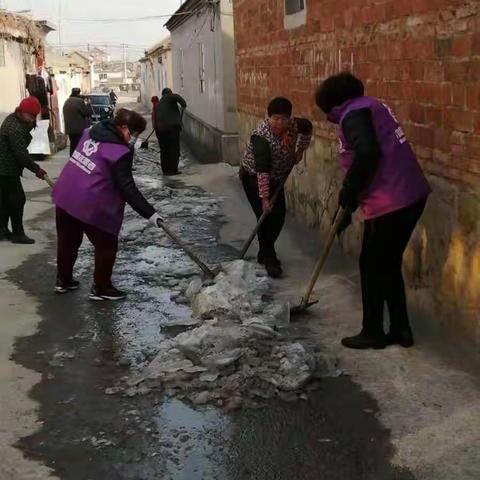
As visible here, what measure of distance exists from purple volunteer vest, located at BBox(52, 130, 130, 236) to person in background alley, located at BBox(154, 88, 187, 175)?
8204 millimetres

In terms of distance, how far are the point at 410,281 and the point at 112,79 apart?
11237 centimetres

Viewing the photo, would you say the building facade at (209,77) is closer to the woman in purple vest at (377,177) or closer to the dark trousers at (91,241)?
the dark trousers at (91,241)

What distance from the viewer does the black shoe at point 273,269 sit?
6172mm

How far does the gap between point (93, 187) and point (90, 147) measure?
296 millimetres

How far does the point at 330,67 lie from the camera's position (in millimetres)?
6641

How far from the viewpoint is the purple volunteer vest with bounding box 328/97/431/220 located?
13.1ft

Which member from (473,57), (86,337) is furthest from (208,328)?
(473,57)

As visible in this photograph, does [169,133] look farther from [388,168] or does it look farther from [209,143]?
[388,168]

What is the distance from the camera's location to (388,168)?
402cm

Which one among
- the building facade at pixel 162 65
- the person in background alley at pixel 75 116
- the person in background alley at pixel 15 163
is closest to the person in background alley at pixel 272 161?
the person in background alley at pixel 15 163

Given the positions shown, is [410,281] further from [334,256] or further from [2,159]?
[2,159]

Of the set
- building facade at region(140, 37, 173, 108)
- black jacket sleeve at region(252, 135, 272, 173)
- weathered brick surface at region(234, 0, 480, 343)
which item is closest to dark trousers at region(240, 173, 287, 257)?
black jacket sleeve at region(252, 135, 272, 173)

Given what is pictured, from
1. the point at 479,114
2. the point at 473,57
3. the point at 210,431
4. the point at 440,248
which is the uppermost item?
the point at 473,57

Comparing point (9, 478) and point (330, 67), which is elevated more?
point (330, 67)
